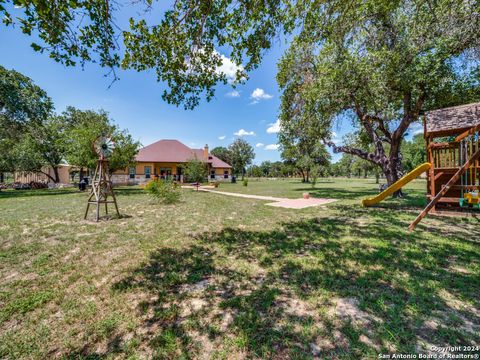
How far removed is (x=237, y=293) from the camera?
2.96 metres

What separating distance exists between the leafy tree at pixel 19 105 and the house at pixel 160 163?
1037 centimetres

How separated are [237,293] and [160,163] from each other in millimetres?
31311

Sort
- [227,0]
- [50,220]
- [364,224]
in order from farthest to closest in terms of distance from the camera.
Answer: [50,220]
[364,224]
[227,0]

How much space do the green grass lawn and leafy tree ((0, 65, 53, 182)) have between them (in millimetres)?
19394

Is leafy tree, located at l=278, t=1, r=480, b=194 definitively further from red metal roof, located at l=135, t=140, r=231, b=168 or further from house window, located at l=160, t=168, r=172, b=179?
house window, located at l=160, t=168, r=172, b=179

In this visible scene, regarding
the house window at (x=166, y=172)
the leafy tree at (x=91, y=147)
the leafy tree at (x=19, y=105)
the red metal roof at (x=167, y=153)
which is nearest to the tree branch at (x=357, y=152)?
the leafy tree at (x=91, y=147)

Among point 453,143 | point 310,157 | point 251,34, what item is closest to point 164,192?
point 251,34

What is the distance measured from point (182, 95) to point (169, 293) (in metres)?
5.14

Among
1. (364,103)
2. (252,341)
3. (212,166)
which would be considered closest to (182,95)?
(252,341)

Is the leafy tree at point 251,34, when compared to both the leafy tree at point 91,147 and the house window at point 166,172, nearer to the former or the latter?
the leafy tree at point 91,147

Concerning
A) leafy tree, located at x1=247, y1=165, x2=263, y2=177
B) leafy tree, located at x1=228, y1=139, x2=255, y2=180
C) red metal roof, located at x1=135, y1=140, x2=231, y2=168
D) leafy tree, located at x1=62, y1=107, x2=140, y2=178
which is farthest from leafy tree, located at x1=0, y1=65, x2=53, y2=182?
leafy tree, located at x1=247, y1=165, x2=263, y2=177

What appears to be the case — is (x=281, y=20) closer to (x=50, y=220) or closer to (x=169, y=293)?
(x=169, y=293)

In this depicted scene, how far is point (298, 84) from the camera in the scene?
13883mm

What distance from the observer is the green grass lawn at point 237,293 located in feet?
6.74
